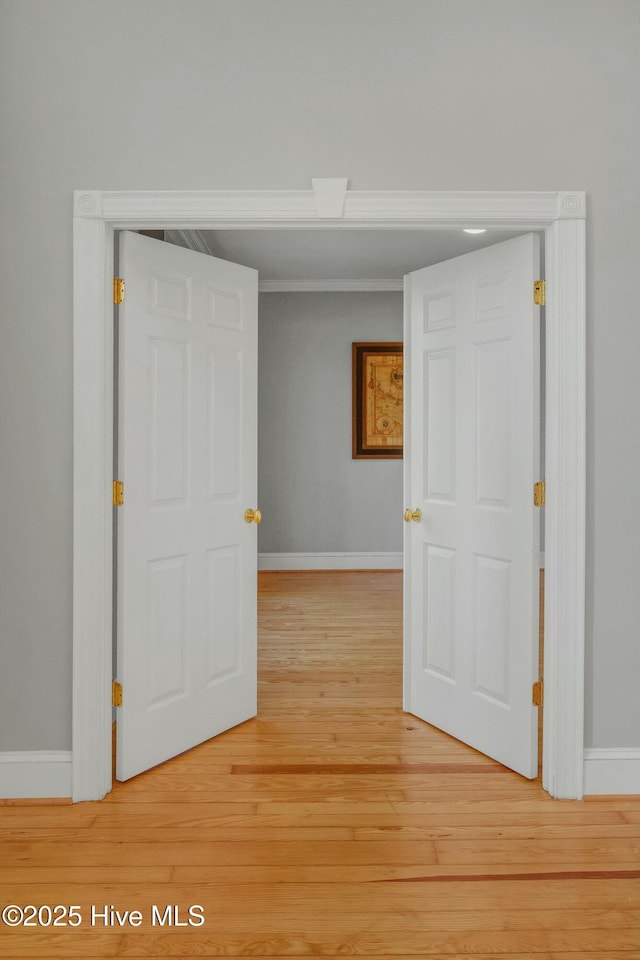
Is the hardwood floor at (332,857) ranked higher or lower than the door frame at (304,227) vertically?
lower

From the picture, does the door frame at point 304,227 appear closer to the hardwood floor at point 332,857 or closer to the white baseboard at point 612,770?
the white baseboard at point 612,770

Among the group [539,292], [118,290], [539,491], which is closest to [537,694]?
[539,491]

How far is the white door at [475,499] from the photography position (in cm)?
235

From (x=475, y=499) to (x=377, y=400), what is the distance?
3993 millimetres

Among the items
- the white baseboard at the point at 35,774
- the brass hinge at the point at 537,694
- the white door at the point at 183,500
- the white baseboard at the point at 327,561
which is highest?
the white door at the point at 183,500

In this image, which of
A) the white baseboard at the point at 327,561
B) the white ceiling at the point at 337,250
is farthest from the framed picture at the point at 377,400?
the white baseboard at the point at 327,561

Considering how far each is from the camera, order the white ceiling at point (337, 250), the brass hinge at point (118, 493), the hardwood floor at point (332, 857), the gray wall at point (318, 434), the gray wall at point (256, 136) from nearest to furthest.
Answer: the hardwood floor at point (332, 857)
the gray wall at point (256, 136)
the brass hinge at point (118, 493)
the white ceiling at point (337, 250)
the gray wall at point (318, 434)

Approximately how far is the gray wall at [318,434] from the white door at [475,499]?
353cm

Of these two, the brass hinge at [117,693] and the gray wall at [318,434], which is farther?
the gray wall at [318,434]

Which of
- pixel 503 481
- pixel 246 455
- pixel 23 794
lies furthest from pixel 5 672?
pixel 503 481

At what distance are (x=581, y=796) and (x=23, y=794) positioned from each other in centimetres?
196

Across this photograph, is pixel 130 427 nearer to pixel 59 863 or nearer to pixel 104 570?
pixel 104 570

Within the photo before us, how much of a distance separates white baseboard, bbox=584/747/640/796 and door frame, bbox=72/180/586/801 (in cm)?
5

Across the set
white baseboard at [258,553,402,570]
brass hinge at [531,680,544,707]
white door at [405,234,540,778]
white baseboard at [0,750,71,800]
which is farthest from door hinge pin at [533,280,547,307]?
white baseboard at [258,553,402,570]
